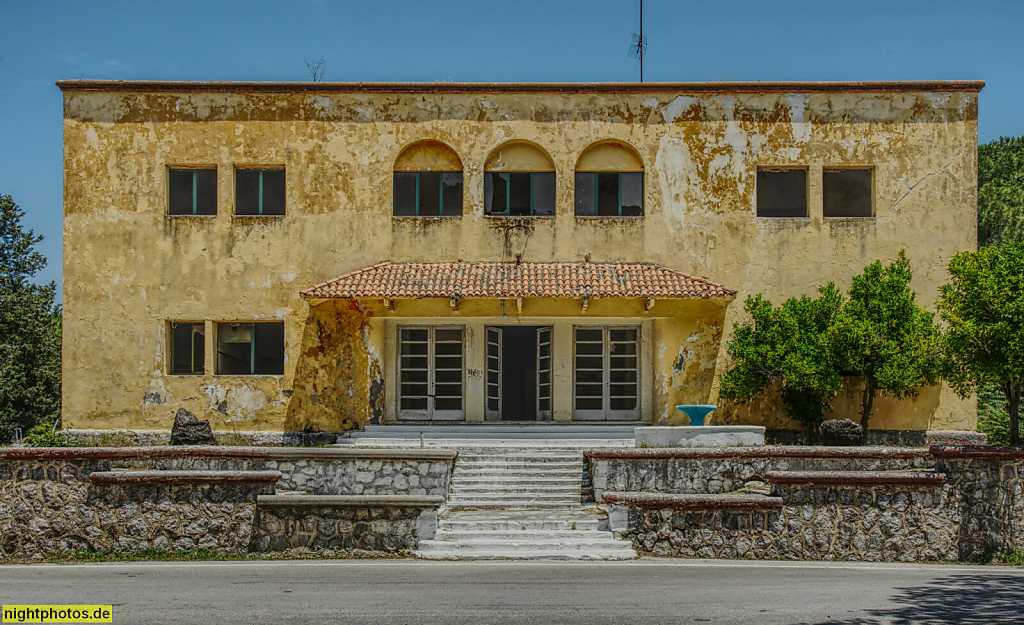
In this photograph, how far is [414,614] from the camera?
31.4 feet

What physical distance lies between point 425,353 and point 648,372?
4752 millimetres

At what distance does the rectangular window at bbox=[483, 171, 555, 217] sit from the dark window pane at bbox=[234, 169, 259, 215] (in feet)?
16.3

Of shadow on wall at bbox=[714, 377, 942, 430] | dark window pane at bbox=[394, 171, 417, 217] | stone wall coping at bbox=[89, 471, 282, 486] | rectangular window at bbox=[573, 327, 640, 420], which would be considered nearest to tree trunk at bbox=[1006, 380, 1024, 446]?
shadow on wall at bbox=[714, 377, 942, 430]

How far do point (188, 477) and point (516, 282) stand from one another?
7658mm

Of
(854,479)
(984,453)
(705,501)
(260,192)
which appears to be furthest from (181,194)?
(984,453)

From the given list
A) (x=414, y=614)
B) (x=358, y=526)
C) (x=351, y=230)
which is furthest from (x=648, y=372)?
(x=414, y=614)

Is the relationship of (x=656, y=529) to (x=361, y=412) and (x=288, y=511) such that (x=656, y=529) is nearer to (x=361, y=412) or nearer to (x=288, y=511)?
(x=288, y=511)

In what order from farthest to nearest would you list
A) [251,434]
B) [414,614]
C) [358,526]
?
[251,434], [358,526], [414,614]

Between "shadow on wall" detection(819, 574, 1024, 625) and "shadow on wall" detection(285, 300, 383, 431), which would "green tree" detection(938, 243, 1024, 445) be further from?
"shadow on wall" detection(285, 300, 383, 431)

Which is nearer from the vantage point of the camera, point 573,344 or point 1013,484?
point 1013,484

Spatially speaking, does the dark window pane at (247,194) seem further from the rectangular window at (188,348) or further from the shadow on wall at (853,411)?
the shadow on wall at (853,411)

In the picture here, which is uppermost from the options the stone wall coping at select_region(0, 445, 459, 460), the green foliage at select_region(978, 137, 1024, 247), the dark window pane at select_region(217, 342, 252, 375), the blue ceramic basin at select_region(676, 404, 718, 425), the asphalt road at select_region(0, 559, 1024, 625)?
the green foliage at select_region(978, 137, 1024, 247)

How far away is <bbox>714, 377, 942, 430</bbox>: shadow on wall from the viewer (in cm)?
1942

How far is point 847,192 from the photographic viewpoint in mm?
19984
